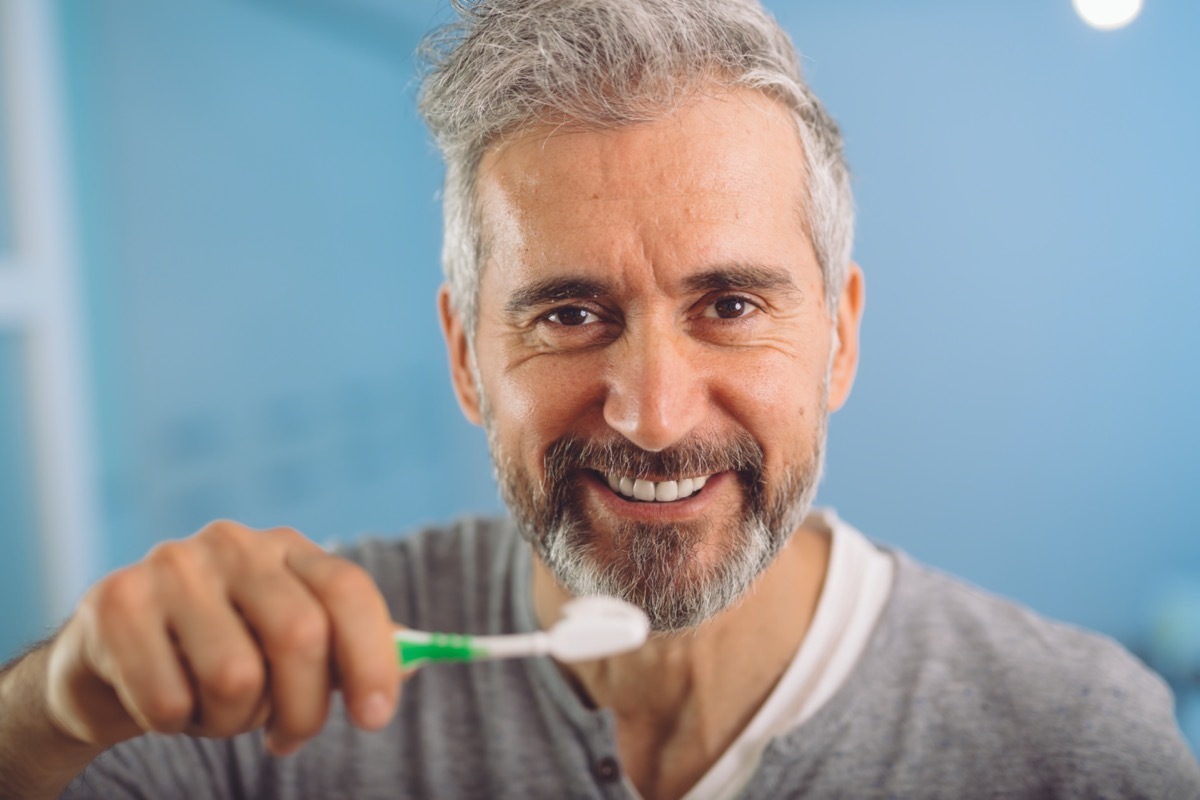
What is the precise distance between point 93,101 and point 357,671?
85.9 inches

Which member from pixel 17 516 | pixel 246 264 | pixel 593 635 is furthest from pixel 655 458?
pixel 17 516

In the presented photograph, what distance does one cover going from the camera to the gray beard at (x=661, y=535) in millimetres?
1029

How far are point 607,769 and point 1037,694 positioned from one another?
495 mm

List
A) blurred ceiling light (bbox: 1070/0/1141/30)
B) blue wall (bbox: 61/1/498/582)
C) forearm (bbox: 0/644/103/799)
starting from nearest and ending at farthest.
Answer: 1. forearm (bbox: 0/644/103/799)
2. blurred ceiling light (bbox: 1070/0/1141/30)
3. blue wall (bbox: 61/1/498/582)

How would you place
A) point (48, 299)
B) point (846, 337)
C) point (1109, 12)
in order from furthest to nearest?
1. point (48, 299)
2. point (1109, 12)
3. point (846, 337)

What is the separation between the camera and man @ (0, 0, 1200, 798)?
1.01 m

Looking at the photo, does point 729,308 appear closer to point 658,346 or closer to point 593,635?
point 658,346

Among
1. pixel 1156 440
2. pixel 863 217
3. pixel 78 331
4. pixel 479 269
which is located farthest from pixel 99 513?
pixel 1156 440

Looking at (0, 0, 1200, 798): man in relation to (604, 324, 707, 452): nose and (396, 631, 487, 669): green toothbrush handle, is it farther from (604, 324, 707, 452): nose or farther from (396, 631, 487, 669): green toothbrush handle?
(396, 631, 487, 669): green toothbrush handle

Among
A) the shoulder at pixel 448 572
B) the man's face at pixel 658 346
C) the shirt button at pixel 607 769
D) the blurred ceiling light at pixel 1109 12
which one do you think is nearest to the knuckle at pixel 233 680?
the man's face at pixel 658 346

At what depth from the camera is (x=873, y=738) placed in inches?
43.6

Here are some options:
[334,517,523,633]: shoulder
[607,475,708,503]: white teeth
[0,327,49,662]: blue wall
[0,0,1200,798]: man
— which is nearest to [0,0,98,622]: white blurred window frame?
[0,327,49,662]: blue wall

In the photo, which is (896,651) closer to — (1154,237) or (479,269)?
(479,269)

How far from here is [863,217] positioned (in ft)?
6.40
